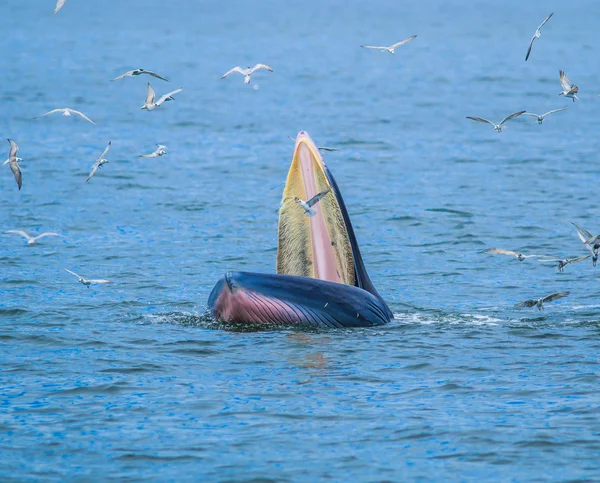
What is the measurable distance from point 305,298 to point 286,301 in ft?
0.79

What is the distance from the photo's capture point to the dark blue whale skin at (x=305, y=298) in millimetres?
15930

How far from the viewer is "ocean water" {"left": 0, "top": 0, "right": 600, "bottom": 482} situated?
12.9 m

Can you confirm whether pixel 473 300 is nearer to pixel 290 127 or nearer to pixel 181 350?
pixel 181 350

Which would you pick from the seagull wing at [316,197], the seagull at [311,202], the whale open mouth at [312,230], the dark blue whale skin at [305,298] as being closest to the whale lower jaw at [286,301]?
the dark blue whale skin at [305,298]

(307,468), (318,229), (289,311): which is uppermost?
(318,229)

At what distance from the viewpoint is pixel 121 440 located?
13.0 m

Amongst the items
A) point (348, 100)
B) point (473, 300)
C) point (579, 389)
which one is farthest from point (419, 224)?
point (348, 100)

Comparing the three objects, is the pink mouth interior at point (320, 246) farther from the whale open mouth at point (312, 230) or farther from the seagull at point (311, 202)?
the seagull at point (311, 202)

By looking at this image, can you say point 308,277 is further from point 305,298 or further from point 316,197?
point 316,197

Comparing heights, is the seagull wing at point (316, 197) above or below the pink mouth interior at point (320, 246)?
above

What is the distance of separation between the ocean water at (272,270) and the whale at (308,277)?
0.33m

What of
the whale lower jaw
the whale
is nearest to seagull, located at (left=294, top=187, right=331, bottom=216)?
the whale

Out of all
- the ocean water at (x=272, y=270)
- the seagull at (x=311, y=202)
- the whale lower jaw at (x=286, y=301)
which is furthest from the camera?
the seagull at (x=311, y=202)

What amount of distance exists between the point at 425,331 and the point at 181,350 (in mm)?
3354
